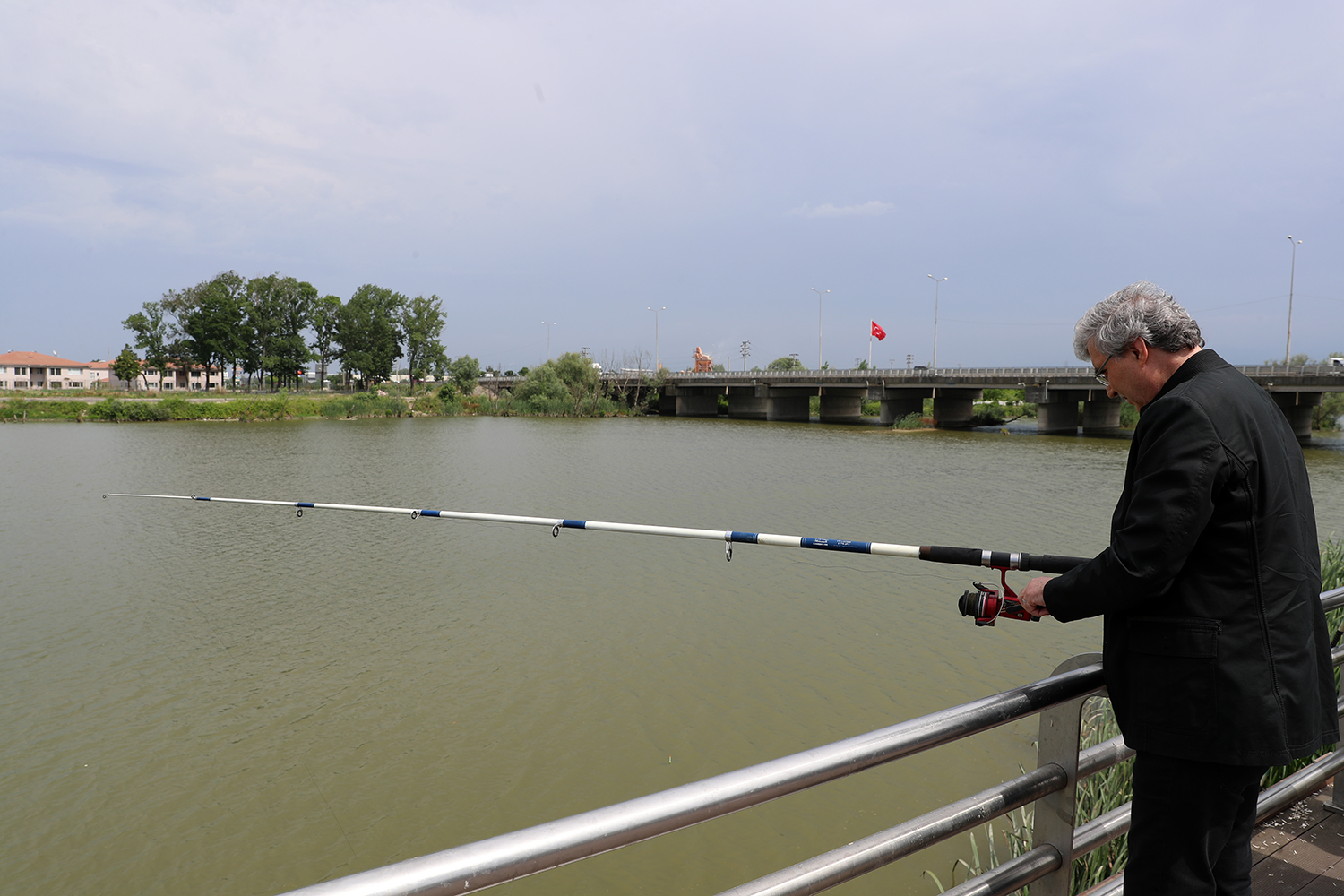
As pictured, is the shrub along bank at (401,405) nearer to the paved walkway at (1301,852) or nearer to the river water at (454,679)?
the river water at (454,679)

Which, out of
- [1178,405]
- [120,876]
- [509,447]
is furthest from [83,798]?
[509,447]

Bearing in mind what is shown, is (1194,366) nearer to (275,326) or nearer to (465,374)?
(465,374)

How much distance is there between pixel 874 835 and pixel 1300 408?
4777cm

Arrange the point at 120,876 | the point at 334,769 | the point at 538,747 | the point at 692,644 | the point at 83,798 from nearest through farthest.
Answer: the point at 120,876
the point at 83,798
the point at 334,769
the point at 538,747
the point at 692,644

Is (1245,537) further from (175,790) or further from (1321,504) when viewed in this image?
(1321,504)

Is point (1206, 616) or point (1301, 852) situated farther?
point (1301, 852)

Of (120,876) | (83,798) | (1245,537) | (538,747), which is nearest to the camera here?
(1245,537)

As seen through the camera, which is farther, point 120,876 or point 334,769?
point 334,769

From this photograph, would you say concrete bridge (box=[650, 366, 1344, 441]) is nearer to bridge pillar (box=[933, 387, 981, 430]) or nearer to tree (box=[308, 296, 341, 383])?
bridge pillar (box=[933, 387, 981, 430])

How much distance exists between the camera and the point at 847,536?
44.8ft

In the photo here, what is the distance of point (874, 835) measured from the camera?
1.58m

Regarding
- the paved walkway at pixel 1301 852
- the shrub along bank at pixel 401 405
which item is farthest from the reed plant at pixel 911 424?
the paved walkway at pixel 1301 852

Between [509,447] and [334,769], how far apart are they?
2637 centimetres

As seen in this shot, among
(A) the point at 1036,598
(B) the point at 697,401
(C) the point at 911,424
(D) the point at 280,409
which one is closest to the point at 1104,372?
(A) the point at 1036,598
